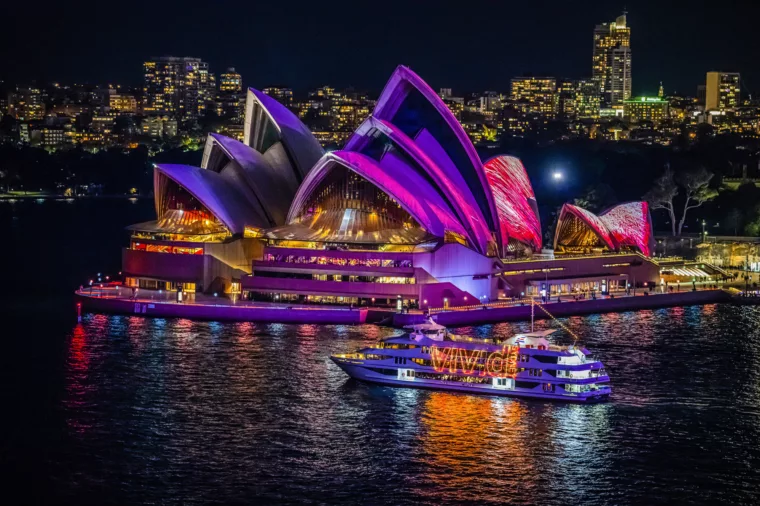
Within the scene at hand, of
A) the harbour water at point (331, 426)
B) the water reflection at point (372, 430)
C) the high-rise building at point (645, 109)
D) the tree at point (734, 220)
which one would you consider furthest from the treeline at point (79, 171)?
the water reflection at point (372, 430)

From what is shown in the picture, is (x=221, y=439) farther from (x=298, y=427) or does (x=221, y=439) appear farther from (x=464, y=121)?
(x=464, y=121)

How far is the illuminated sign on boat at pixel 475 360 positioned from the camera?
3647 centimetres

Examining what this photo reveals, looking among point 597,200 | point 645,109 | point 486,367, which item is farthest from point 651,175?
point 645,109

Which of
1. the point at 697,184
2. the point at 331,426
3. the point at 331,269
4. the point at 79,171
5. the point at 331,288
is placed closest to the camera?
the point at 331,426

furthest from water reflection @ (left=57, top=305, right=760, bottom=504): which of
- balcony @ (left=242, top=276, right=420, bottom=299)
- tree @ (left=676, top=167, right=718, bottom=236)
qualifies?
tree @ (left=676, top=167, right=718, bottom=236)

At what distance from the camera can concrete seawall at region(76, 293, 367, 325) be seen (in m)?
48.5

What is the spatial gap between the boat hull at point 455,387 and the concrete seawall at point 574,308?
9.56m

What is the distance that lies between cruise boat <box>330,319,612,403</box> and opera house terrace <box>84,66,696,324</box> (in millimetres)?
12389

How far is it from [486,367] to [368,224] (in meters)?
16.5

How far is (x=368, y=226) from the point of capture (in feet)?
172

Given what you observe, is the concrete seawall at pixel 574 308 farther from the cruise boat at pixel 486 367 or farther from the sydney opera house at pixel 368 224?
the cruise boat at pixel 486 367

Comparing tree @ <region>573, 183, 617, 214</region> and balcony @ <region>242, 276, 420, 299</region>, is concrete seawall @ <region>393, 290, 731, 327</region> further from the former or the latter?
tree @ <region>573, 183, 617, 214</region>

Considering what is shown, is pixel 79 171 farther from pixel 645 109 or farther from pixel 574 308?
pixel 574 308

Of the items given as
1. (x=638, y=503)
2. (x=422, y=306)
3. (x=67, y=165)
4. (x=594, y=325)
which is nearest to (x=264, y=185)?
(x=422, y=306)
